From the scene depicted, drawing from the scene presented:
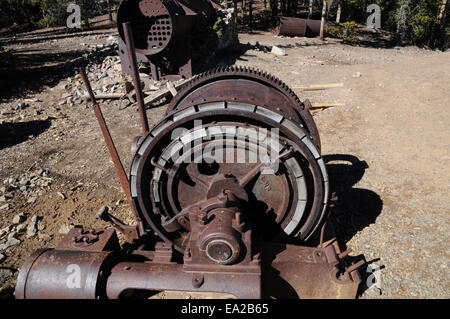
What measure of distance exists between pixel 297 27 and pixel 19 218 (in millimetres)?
17882

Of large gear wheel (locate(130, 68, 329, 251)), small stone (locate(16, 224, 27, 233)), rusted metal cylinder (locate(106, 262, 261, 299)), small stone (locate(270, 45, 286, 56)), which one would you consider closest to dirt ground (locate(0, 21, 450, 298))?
small stone (locate(16, 224, 27, 233))

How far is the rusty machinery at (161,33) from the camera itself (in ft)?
30.3

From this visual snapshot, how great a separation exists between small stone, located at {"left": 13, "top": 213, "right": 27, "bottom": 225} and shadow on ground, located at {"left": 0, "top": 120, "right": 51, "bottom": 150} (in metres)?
3.08

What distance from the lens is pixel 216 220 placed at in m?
2.64

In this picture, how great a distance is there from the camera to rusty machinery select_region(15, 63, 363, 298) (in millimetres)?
2621

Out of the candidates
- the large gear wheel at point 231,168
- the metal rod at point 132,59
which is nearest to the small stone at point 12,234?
the large gear wheel at point 231,168

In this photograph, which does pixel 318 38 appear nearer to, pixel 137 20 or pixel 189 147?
pixel 137 20

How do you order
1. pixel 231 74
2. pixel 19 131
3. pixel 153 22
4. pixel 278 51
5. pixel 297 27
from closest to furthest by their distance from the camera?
pixel 231 74 → pixel 19 131 → pixel 153 22 → pixel 278 51 → pixel 297 27

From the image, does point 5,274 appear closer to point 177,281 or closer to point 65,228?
point 65,228

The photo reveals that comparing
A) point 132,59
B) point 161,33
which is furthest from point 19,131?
point 132,59

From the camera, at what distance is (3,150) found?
6742mm

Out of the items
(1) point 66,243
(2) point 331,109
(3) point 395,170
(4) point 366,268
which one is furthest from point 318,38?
(1) point 66,243

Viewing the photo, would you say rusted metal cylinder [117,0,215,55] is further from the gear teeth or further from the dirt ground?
the gear teeth
